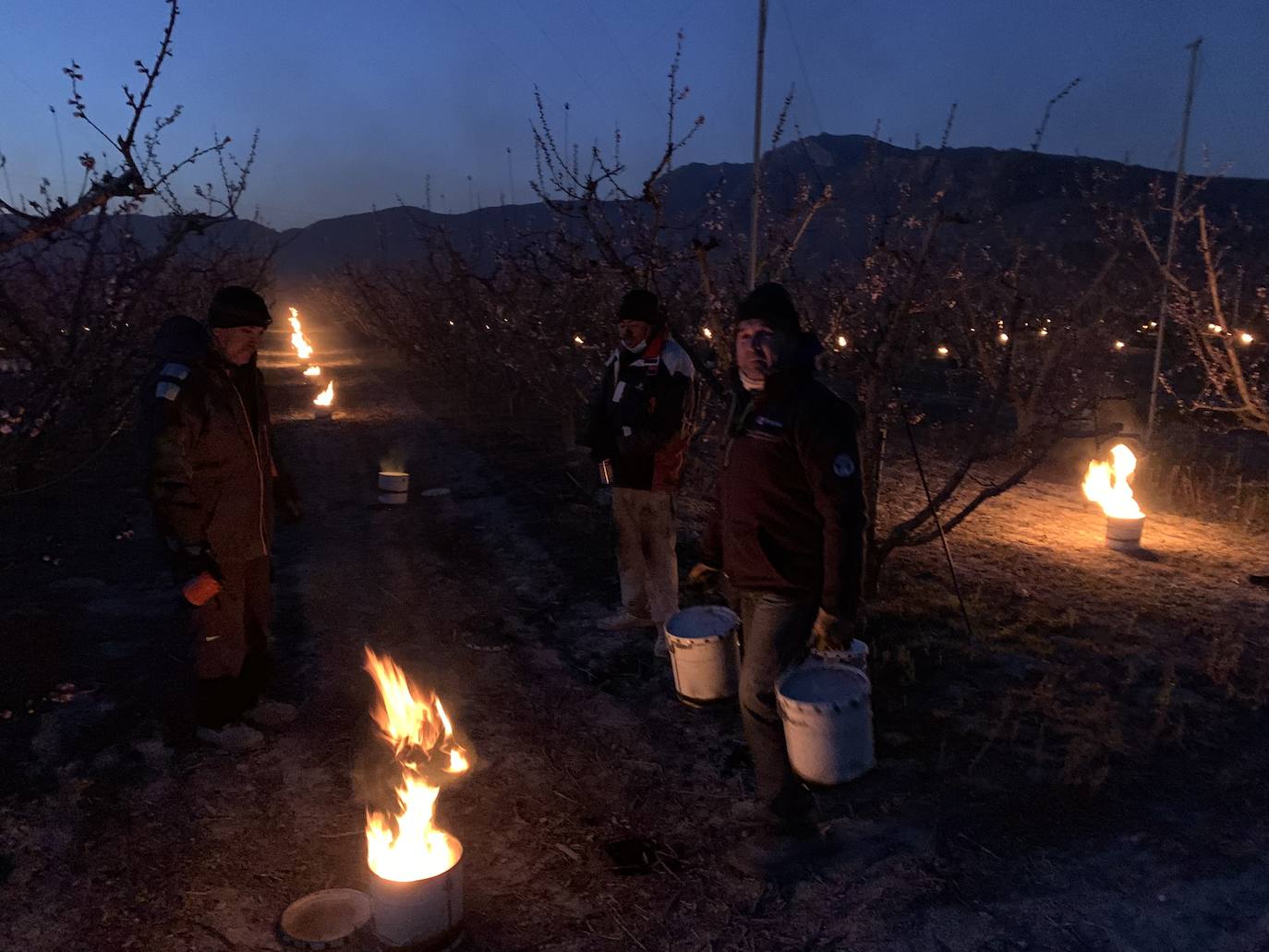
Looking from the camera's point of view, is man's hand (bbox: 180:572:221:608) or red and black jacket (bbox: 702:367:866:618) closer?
red and black jacket (bbox: 702:367:866:618)

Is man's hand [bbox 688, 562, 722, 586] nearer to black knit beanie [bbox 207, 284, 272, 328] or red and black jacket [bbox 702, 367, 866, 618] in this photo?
red and black jacket [bbox 702, 367, 866, 618]

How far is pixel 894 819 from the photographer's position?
3625mm

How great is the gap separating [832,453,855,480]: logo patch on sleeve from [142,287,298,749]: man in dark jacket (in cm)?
255

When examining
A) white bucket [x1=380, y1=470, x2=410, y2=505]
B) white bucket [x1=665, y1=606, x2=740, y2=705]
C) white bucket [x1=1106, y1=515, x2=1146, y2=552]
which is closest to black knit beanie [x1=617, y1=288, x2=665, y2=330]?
white bucket [x1=665, y1=606, x2=740, y2=705]

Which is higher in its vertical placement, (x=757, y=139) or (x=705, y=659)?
(x=757, y=139)

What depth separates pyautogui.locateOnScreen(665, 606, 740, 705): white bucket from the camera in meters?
3.71

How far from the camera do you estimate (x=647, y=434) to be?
4.87 meters

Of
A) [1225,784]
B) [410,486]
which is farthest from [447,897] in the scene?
[410,486]

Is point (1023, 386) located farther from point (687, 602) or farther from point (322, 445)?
point (322, 445)

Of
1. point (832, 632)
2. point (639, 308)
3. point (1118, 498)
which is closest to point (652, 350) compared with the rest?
point (639, 308)

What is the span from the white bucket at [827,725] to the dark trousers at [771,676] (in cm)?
9

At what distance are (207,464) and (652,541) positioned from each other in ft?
8.11

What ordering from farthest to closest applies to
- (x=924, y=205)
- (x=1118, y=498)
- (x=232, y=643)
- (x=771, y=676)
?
(x=1118, y=498), (x=924, y=205), (x=232, y=643), (x=771, y=676)

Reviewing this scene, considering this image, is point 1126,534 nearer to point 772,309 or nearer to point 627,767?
point 627,767
